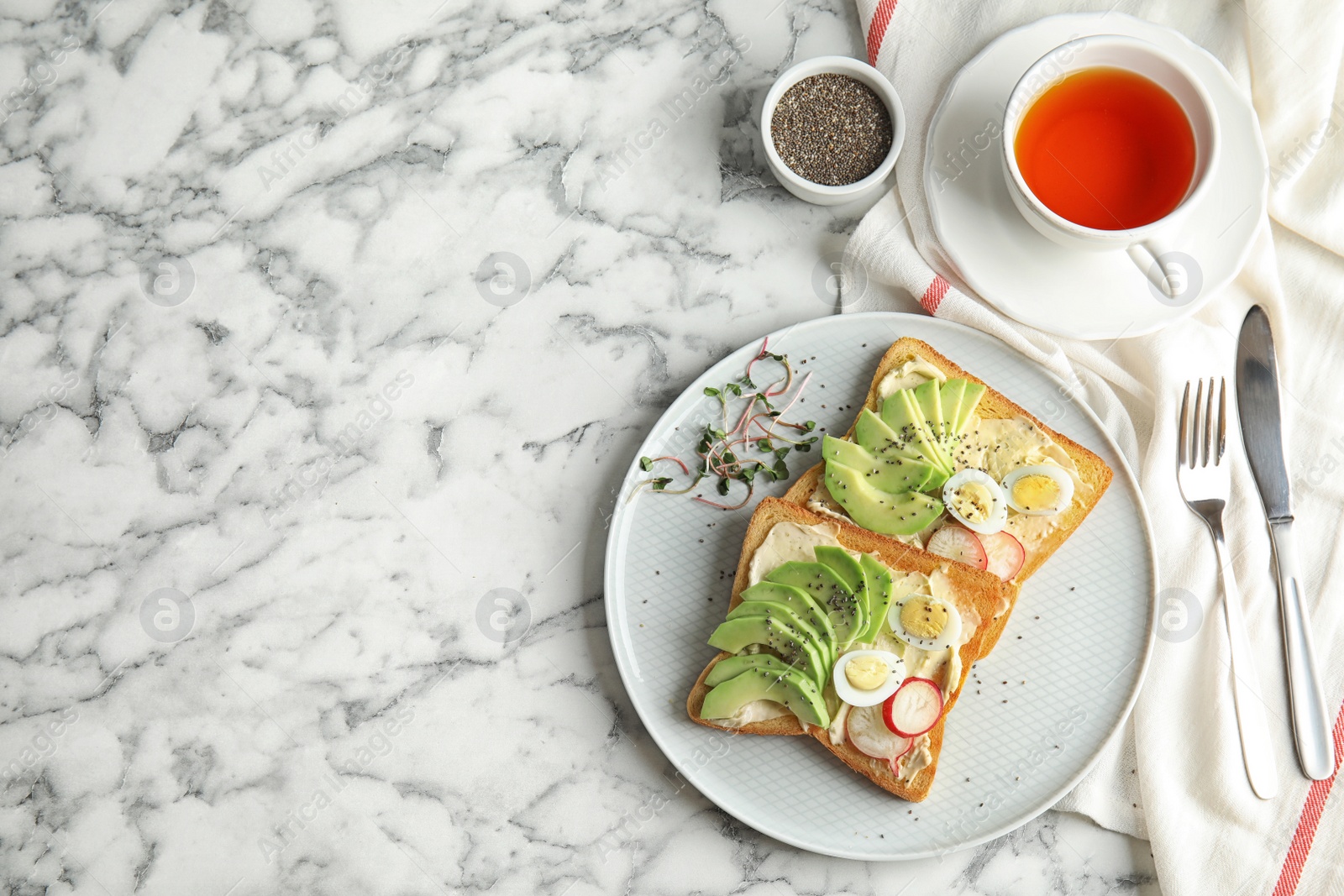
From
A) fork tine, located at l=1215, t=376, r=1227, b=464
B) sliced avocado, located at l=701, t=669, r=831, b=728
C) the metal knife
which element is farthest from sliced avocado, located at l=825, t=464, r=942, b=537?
the metal knife

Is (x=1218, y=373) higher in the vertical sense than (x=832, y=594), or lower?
higher

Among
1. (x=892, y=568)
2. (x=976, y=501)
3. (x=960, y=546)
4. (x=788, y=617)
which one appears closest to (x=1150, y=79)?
(x=976, y=501)

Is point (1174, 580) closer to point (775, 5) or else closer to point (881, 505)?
Result: point (881, 505)

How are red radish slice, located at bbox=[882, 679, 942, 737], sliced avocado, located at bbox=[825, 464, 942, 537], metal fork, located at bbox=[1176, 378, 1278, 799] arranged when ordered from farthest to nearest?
1. metal fork, located at bbox=[1176, 378, 1278, 799]
2. sliced avocado, located at bbox=[825, 464, 942, 537]
3. red radish slice, located at bbox=[882, 679, 942, 737]

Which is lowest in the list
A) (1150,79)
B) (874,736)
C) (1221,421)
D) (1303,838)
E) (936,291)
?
(1303,838)

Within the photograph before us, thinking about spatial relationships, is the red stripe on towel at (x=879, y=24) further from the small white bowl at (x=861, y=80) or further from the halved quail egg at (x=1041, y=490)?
the halved quail egg at (x=1041, y=490)

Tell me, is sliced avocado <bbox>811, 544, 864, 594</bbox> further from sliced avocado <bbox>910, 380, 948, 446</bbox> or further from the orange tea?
the orange tea

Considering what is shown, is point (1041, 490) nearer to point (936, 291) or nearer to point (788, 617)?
point (936, 291)
